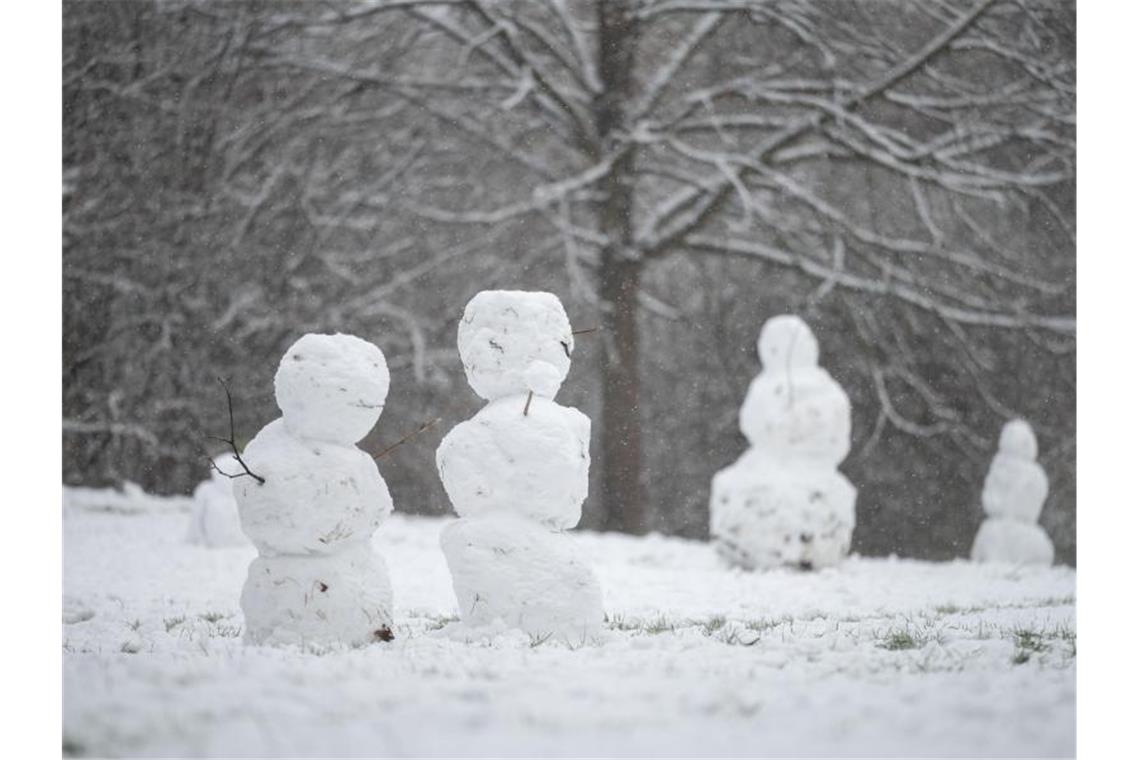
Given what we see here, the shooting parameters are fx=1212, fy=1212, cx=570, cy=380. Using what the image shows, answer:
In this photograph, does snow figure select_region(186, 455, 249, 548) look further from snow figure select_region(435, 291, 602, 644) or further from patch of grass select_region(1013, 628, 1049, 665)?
patch of grass select_region(1013, 628, 1049, 665)

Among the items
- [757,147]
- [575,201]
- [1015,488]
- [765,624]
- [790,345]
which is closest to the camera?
[765,624]

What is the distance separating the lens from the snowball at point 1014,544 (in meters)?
10.3

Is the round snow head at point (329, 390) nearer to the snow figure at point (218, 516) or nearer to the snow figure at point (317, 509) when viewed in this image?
the snow figure at point (317, 509)

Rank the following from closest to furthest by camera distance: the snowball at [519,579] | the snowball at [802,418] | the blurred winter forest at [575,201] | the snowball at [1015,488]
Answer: the snowball at [519,579] → the snowball at [802,418] → the snowball at [1015,488] → the blurred winter forest at [575,201]

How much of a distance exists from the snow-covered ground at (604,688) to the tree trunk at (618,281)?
662cm

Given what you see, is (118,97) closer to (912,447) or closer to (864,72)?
(864,72)

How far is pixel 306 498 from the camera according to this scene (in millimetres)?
4750

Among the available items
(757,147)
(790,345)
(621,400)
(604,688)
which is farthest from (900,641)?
(757,147)

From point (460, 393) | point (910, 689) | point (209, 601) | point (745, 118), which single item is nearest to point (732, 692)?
point (910, 689)

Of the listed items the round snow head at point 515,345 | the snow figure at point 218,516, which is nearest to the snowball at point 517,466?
the round snow head at point 515,345

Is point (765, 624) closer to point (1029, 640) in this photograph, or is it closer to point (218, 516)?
point (1029, 640)

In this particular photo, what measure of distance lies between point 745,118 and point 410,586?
731 cm

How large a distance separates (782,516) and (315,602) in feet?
15.2

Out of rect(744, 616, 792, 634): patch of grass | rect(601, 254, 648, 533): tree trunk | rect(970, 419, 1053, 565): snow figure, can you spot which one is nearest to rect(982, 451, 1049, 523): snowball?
rect(970, 419, 1053, 565): snow figure
